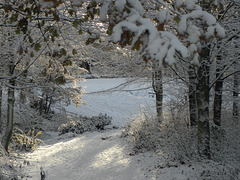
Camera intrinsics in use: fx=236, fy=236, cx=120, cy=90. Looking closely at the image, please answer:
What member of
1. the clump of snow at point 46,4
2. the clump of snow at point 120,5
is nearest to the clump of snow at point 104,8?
the clump of snow at point 120,5

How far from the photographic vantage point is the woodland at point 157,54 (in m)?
1.64

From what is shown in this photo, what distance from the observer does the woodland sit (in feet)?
5.38

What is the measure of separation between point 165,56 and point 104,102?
62.9 ft

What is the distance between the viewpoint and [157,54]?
144 cm

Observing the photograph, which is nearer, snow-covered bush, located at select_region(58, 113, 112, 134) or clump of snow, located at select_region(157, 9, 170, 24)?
clump of snow, located at select_region(157, 9, 170, 24)

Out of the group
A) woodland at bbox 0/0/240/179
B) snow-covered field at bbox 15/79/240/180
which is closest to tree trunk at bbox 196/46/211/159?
woodland at bbox 0/0/240/179

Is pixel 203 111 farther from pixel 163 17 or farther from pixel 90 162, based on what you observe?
pixel 90 162

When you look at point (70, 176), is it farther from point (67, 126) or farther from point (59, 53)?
point (67, 126)

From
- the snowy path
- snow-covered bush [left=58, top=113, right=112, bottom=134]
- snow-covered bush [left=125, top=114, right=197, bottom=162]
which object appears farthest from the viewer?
snow-covered bush [left=58, top=113, right=112, bottom=134]

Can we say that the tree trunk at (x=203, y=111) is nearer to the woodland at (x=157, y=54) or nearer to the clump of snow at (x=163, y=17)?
the woodland at (x=157, y=54)

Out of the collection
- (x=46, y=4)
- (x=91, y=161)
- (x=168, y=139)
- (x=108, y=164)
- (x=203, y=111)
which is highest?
(x=46, y=4)

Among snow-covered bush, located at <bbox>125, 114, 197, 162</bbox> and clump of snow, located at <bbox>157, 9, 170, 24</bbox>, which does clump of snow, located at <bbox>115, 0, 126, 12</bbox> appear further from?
snow-covered bush, located at <bbox>125, 114, 197, 162</bbox>

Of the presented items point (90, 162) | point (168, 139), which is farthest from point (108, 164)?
point (168, 139)

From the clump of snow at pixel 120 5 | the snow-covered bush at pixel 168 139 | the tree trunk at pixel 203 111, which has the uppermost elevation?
the clump of snow at pixel 120 5
